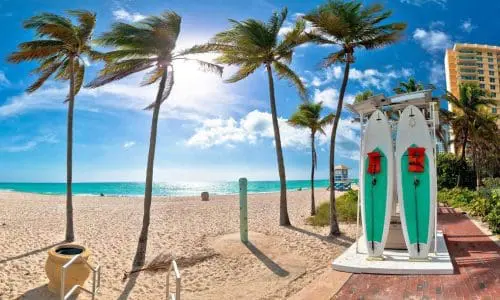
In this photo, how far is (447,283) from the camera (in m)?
5.70

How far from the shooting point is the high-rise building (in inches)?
3162

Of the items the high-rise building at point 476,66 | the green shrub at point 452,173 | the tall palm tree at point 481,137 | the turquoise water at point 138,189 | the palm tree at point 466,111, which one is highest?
the high-rise building at point 476,66

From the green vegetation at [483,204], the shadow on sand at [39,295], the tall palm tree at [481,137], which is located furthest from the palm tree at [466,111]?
the shadow on sand at [39,295]

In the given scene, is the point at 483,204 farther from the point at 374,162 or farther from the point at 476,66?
the point at 476,66

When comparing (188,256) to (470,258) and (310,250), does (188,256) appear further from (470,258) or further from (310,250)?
(470,258)

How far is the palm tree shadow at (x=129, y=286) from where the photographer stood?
274 inches

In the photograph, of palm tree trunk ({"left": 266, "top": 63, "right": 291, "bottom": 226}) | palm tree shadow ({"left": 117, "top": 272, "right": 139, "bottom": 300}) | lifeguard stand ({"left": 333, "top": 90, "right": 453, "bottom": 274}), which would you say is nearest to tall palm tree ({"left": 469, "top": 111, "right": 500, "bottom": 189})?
palm tree trunk ({"left": 266, "top": 63, "right": 291, "bottom": 226})

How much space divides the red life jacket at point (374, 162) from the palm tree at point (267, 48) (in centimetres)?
569

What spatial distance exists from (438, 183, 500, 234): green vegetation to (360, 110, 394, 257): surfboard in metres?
4.25

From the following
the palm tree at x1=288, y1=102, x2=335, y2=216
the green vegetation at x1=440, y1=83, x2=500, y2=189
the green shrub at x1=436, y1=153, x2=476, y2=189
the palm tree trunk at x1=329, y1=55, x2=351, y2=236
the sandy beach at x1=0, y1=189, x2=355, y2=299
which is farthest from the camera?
the green shrub at x1=436, y1=153, x2=476, y2=189

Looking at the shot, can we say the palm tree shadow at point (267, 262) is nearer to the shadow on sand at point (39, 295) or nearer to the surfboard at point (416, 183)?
the surfboard at point (416, 183)

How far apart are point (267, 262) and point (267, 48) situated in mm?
7480

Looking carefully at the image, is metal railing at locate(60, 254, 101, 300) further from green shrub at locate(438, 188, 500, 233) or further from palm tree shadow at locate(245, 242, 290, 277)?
green shrub at locate(438, 188, 500, 233)

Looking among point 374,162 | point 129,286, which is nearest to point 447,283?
point 374,162
